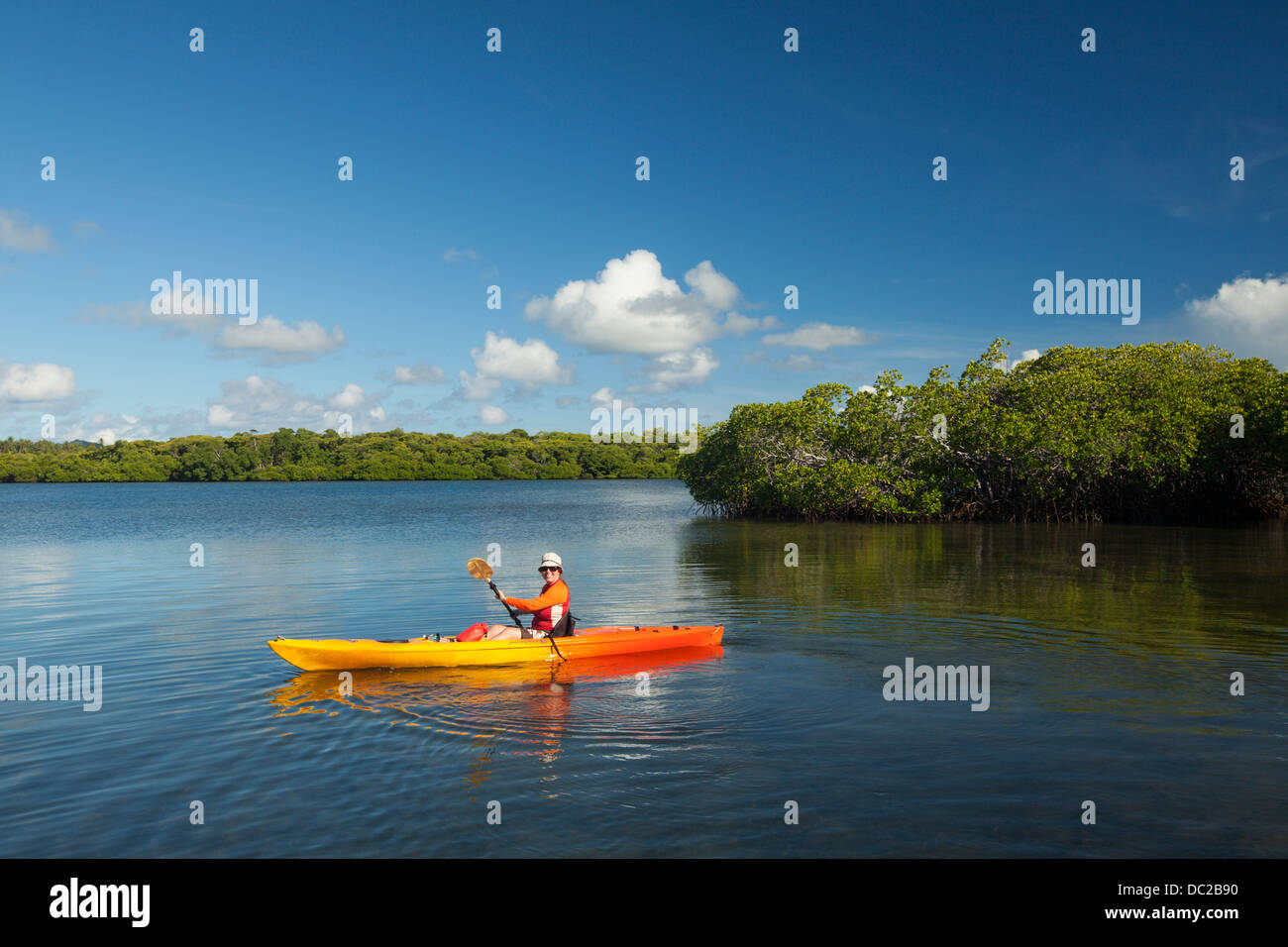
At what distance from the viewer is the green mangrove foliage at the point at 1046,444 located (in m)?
40.2

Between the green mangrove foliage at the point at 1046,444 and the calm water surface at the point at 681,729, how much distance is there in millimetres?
20720

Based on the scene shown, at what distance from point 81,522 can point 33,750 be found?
4775 centimetres

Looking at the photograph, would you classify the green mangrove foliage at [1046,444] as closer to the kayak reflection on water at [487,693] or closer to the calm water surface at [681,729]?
the calm water surface at [681,729]

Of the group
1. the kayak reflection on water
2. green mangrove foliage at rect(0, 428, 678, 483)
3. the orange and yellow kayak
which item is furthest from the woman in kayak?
green mangrove foliage at rect(0, 428, 678, 483)

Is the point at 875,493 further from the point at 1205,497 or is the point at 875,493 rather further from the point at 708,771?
the point at 708,771

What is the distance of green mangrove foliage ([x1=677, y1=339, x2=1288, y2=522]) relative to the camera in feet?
132

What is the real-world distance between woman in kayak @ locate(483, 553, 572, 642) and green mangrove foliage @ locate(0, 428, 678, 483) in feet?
480

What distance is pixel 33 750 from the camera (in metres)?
9.11

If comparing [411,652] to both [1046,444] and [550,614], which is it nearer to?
[550,614]

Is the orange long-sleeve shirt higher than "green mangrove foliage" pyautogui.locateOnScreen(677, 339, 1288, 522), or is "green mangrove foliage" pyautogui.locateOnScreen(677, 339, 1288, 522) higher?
"green mangrove foliage" pyautogui.locateOnScreen(677, 339, 1288, 522)

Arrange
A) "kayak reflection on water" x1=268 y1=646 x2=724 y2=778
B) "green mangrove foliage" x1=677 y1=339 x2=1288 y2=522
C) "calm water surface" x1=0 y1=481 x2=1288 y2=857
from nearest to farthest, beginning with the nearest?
"calm water surface" x1=0 y1=481 x2=1288 y2=857
"kayak reflection on water" x1=268 y1=646 x2=724 y2=778
"green mangrove foliage" x1=677 y1=339 x2=1288 y2=522

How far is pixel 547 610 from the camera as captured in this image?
43.4 feet

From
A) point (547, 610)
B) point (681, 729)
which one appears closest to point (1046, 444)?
point (547, 610)

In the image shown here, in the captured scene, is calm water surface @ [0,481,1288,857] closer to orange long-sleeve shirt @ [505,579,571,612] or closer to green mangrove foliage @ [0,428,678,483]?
orange long-sleeve shirt @ [505,579,571,612]
